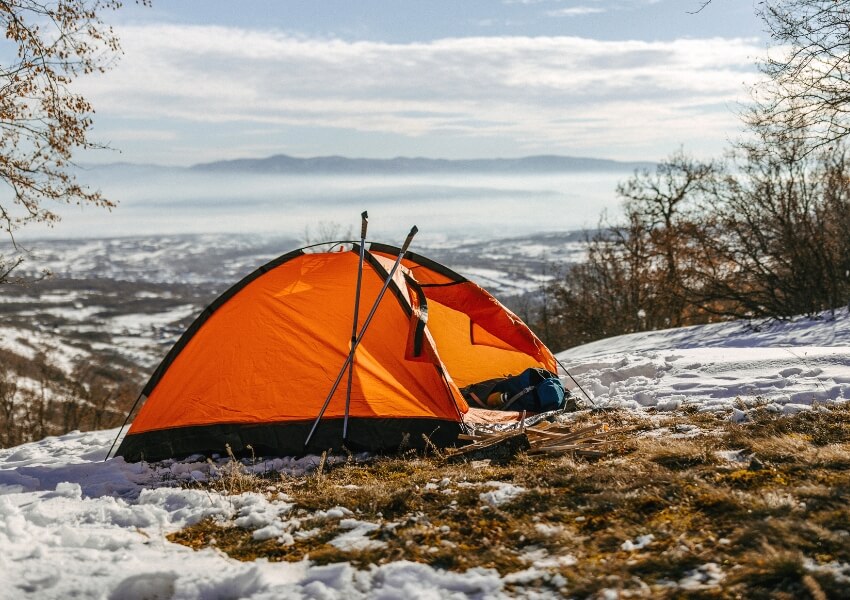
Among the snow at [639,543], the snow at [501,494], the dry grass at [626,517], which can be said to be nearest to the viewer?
the dry grass at [626,517]

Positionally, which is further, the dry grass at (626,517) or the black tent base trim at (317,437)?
the black tent base trim at (317,437)

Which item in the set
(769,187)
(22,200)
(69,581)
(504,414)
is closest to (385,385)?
(504,414)

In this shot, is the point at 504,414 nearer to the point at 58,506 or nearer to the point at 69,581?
the point at 58,506

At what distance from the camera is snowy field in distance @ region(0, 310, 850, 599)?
154 inches

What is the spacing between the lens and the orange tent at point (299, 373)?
7.69 meters

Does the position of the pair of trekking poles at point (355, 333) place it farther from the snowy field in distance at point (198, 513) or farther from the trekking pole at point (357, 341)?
the snowy field in distance at point (198, 513)

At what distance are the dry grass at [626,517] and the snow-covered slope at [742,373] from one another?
1.62 m

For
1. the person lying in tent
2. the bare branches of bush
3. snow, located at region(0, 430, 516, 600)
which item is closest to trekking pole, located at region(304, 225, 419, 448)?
snow, located at region(0, 430, 516, 600)

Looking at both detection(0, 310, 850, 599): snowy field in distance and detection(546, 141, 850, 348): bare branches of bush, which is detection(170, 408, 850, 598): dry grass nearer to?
detection(0, 310, 850, 599): snowy field in distance

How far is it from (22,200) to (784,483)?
12.7 m

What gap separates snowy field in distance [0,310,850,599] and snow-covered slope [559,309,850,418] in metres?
0.03

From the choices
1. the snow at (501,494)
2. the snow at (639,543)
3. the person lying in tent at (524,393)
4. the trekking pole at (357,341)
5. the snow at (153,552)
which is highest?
the trekking pole at (357,341)

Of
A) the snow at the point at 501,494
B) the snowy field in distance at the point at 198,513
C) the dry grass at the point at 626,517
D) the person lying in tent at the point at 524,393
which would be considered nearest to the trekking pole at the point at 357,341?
the snowy field in distance at the point at 198,513

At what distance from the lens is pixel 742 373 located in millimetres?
9484
